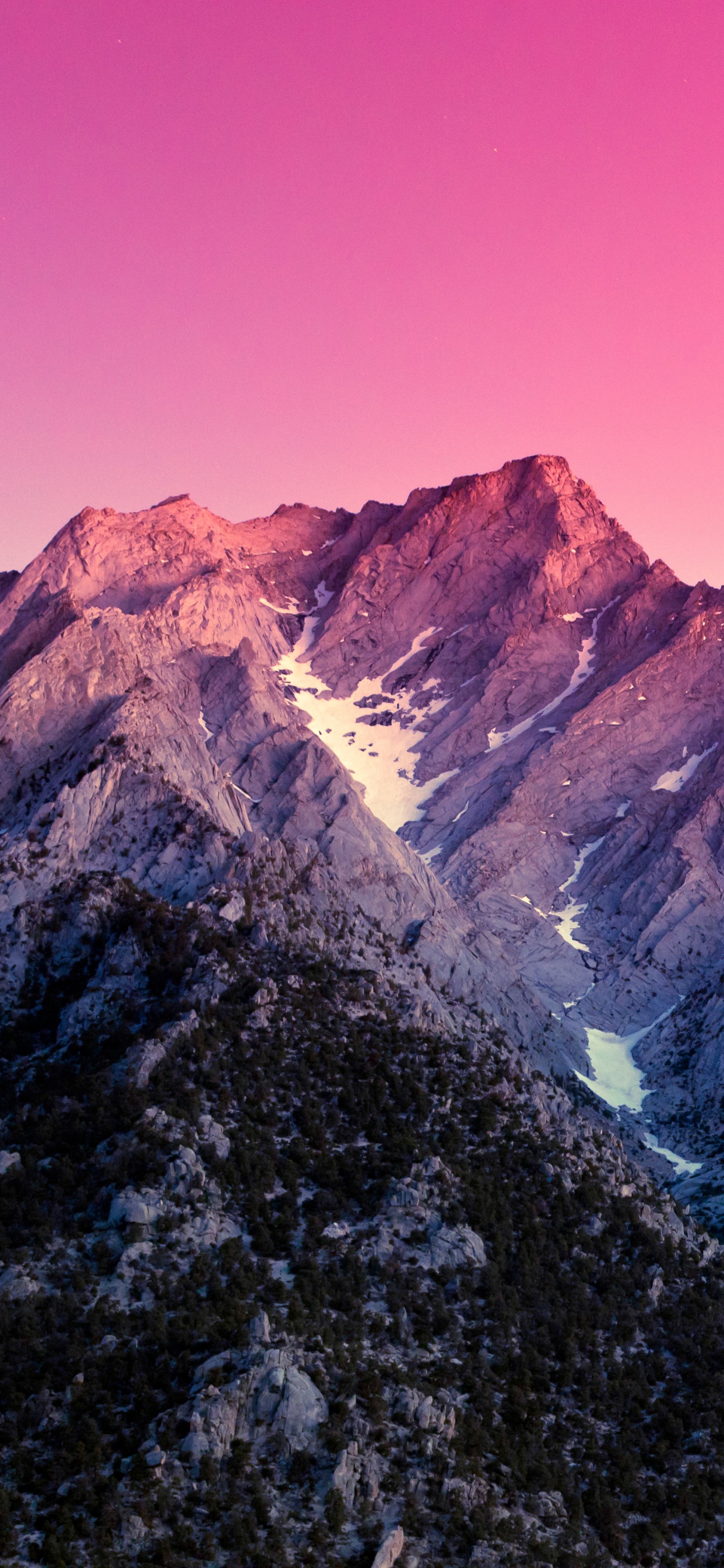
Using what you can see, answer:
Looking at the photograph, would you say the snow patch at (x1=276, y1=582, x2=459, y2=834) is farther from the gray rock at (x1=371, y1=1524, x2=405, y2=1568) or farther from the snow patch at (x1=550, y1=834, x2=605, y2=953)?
the gray rock at (x1=371, y1=1524, x2=405, y2=1568)

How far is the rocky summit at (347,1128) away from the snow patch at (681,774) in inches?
17.0

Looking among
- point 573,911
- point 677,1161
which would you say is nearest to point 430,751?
point 573,911

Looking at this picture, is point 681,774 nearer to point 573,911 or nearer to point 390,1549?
point 573,911

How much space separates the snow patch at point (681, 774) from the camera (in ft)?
465

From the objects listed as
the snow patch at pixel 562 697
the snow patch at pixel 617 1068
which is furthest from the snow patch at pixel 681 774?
the snow patch at pixel 617 1068

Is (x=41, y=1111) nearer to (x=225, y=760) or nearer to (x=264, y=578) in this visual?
(x=225, y=760)

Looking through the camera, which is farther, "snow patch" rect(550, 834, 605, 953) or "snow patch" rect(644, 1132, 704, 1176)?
"snow patch" rect(550, 834, 605, 953)

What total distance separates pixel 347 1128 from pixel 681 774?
8627cm

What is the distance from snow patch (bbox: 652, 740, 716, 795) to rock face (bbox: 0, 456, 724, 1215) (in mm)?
302

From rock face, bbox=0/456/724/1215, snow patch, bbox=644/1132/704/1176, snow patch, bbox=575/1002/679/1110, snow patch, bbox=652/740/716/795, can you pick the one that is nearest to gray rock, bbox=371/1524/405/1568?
rock face, bbox=0/456/724/1215

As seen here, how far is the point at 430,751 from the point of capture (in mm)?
156125

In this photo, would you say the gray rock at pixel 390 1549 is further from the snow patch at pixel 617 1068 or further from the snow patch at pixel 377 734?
the snow patch at pixel 377 734

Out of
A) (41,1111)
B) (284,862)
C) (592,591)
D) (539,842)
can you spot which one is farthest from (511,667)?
(41,1111)

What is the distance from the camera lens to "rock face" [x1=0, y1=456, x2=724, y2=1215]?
3465 inches
